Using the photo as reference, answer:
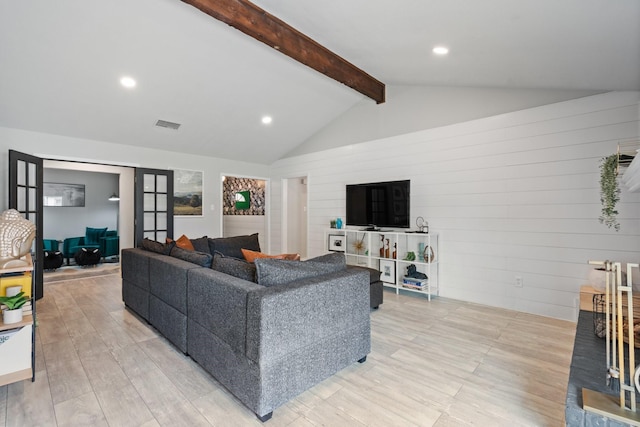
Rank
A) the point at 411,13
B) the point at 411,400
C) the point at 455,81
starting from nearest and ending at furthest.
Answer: the point at 411,400 < the point at 411,13 < the point at 455,81

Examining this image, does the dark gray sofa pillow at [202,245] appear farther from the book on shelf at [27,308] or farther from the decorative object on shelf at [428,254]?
the decorative object on shelf at [428,254]

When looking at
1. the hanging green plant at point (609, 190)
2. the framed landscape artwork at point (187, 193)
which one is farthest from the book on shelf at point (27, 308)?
the hanging green plant at point (609, 190)

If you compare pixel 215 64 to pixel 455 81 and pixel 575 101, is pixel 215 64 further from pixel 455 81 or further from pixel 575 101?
pixel 575 101

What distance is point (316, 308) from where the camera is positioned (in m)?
2.03

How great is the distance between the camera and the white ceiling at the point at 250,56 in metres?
2.25

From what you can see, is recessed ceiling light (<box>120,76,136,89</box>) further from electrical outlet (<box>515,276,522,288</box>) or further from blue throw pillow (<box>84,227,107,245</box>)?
electrical outlet (<box>515,276,522,288</box>)

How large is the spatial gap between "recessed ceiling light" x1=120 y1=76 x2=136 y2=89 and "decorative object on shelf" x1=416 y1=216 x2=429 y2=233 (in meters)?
4.35

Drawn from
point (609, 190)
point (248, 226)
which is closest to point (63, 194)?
point (248, 226)

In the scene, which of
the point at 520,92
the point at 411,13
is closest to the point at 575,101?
the point at 520,92

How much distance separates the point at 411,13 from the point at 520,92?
2.10 metres

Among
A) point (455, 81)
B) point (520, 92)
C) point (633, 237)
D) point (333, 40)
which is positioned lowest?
point (633, 237)

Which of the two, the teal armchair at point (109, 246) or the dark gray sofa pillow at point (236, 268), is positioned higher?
the dark gray sofa pillow at point (236, 268)

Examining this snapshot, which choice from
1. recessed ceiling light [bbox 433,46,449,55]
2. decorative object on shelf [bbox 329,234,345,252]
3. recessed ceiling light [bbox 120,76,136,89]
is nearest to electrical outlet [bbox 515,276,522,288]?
decorative object on shelf [bbox 329,234,345,252]

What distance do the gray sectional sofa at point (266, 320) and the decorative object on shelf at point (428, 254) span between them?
7.18 ft
